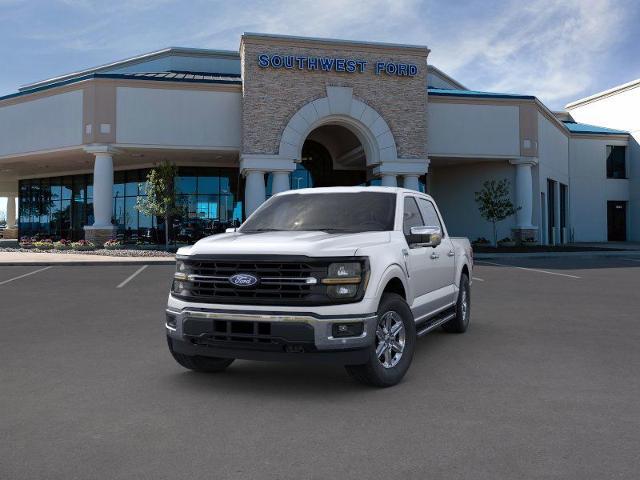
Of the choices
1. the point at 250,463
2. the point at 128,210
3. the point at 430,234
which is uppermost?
the point at 128,210

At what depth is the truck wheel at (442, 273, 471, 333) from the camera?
26.8 feet

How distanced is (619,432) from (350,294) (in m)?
2.24

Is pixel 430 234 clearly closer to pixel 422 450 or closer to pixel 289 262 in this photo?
pixel 289 262

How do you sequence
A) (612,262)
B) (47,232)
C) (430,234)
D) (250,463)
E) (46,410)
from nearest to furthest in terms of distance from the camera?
1. (250,463)
2. (46,410)
3. (430,234)
4. (612,262)
5. (47,232)

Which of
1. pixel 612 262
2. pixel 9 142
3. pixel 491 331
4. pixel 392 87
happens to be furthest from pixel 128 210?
pixel 491 331

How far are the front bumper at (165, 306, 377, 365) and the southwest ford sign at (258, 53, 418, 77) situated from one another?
23.8 metres

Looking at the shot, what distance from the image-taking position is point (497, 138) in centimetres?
3142

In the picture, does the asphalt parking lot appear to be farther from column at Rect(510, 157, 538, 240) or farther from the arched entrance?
the arched entrance

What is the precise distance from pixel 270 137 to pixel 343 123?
12.8 feet

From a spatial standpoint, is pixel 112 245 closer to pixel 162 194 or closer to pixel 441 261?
pixel 162 194

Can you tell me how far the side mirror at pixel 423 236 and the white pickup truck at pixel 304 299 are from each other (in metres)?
0.01

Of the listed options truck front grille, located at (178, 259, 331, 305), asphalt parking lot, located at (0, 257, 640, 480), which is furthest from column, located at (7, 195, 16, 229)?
truck front grille, located at (178, 259, 331, 305)

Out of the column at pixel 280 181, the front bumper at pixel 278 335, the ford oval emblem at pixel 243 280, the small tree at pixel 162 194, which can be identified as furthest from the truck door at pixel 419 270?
the small tree at pixel 162 194

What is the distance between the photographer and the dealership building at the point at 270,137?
2786cm
